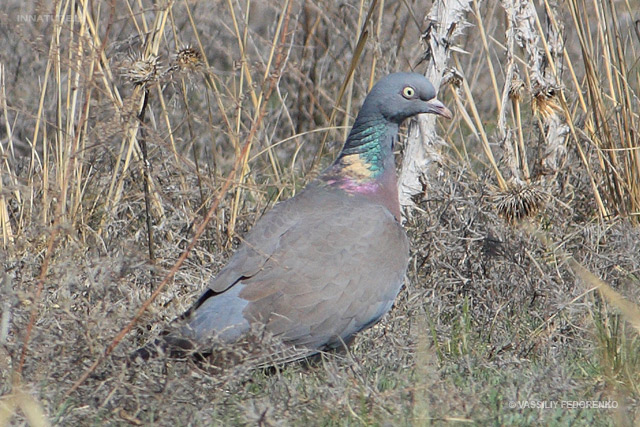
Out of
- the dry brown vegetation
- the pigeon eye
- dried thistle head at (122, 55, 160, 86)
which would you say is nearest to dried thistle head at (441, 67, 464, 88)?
the dry brown vegetation

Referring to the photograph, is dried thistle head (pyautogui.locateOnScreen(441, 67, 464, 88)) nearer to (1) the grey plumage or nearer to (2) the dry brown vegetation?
(2) the dry brown vegetation

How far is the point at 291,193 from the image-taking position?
461 centimetres

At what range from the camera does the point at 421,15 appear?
615 cm

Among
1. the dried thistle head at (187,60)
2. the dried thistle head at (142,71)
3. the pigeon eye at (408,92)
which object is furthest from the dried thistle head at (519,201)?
the dried thistle head at (142,71)

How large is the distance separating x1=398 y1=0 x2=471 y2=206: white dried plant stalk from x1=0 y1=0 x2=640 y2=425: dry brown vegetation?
46mm

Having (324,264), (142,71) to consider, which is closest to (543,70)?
(324,264)

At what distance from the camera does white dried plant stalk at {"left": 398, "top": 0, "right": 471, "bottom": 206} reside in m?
3.74

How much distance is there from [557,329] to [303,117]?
270 cm

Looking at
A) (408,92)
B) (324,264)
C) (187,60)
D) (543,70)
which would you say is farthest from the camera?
(543,70)

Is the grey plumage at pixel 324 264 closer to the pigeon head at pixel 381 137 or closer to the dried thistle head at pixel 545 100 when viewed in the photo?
the pigeon head at pixel 381 137

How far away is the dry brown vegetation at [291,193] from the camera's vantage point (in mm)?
2629

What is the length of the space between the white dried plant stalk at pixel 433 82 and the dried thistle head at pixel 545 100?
46 centimetres

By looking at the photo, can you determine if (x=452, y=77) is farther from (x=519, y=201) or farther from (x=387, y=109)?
(x=519, y=201)

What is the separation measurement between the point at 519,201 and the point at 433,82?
0.62 metres
